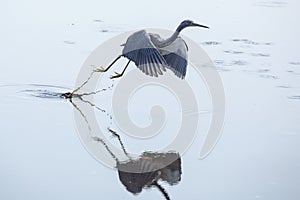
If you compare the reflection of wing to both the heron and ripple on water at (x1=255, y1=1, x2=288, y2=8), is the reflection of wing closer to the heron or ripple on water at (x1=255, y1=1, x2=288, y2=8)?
the heron

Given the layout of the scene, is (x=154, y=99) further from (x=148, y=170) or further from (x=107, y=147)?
(x=148, y=170)

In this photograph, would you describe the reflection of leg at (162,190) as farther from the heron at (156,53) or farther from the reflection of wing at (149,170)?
the heron at (156,53)

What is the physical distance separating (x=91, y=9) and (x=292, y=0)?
1.81 meters

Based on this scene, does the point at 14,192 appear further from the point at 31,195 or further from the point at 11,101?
the point at 11,101

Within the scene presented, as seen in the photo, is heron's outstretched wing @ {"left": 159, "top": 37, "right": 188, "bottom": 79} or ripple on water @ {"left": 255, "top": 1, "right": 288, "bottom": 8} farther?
ripple on water @ {"left": 255, "top": 1, "right": 288, "bottom": 8}

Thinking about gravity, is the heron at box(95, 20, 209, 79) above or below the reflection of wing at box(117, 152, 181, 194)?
above

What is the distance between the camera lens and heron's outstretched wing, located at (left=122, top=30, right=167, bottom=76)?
3602 millimetres

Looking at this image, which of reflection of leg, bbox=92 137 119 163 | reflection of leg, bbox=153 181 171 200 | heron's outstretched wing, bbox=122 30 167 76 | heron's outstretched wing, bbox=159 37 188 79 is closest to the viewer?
reflection of leg, bbox=153 181 171 200

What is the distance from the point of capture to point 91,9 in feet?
18.8

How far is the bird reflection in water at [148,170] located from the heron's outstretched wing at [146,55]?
46 centimetres

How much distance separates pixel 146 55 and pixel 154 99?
31 cm

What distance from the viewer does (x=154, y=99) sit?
3855 millimetres

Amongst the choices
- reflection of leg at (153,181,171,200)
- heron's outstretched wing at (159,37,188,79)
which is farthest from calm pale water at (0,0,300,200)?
heron's outstretched wing at (159,37,188,79)

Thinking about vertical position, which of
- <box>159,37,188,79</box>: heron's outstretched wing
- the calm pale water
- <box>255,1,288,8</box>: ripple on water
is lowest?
<box>255,1,288,8</box>: ripple on water
